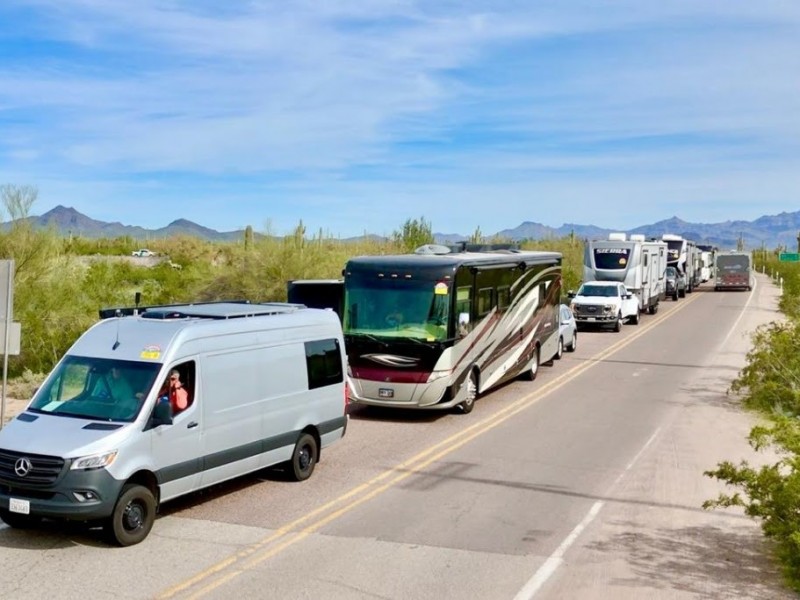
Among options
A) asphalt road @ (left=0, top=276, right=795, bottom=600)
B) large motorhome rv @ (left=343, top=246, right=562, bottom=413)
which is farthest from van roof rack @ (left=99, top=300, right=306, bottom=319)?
large motorhome rv @ (left=343, top=246, right=562, bottom=413)

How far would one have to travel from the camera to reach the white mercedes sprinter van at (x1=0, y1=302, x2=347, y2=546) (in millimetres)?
8875

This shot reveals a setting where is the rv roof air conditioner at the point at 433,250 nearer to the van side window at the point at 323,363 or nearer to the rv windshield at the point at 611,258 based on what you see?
the van side window at the point at 323,363

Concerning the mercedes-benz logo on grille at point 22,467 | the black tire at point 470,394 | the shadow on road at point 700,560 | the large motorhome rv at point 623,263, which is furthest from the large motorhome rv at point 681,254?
the mercedes-benz logo on grille at point 22,467

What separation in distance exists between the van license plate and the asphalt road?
408 millimetres

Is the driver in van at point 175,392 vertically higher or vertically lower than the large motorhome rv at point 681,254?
lower

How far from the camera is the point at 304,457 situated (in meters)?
12.1

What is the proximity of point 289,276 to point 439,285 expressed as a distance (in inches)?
622

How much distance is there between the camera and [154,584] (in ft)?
26.3

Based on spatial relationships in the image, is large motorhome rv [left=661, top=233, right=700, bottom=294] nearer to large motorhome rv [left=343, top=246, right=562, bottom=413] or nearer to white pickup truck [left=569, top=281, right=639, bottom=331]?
white pickup truck [left=569, top=281, right=639, bottom=331]

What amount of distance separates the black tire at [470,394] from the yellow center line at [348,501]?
48 centimetres

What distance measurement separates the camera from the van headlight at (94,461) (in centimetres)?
878

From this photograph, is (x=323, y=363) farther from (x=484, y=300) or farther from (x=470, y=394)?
(x=484, y=300)

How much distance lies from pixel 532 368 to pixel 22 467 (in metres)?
14.3

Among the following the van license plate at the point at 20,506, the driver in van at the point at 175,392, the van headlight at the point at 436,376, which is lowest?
the van license plate at the point at 20,506
